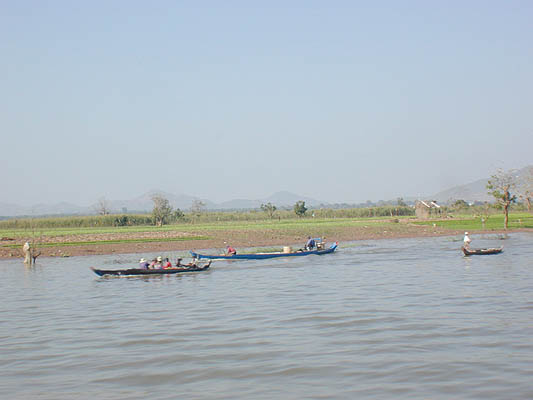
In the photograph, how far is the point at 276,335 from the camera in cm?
1641

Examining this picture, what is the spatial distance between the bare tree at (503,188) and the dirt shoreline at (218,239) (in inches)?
164

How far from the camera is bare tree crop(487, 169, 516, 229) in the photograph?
62719 mm

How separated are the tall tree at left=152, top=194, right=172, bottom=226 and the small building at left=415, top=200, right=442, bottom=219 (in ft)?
120

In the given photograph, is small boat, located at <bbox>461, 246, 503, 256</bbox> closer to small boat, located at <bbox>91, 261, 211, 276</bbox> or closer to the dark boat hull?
small boat, located at <bbox>91, 261, 211, 276</bbox>

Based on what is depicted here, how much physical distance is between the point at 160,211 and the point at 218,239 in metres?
43.5

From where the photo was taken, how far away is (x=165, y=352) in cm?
1502

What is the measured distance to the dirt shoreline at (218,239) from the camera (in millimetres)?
46750

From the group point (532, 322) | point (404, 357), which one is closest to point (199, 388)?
point (404, 357)

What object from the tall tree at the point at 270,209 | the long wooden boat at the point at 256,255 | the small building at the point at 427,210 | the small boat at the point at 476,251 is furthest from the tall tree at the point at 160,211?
the small boat at the point at 476,251

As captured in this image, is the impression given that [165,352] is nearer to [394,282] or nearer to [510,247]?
[394,282]

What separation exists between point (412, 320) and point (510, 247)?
27072 mm

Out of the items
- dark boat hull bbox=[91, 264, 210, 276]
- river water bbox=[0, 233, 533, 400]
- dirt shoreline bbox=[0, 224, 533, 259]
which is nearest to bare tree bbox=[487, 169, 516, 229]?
dirt shoreline bbox=[0, 224, 533, 259]

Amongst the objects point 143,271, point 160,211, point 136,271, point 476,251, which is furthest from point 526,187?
point 136,271

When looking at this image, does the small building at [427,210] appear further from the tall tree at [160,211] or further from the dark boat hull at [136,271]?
the dark boat hull at [136,271]
